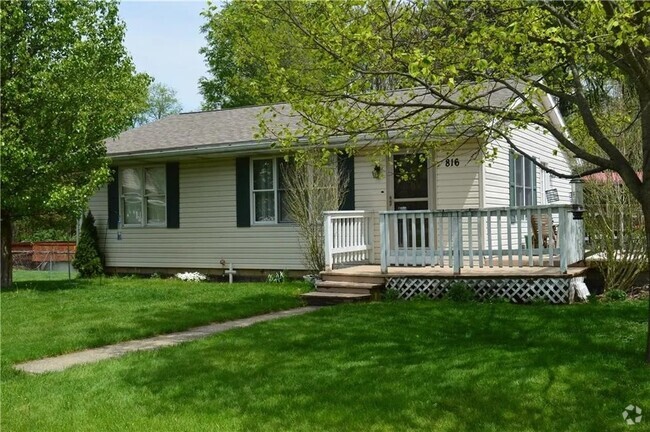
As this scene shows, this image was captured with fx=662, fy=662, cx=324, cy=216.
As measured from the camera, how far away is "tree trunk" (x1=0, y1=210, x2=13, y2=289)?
1340 centimetres

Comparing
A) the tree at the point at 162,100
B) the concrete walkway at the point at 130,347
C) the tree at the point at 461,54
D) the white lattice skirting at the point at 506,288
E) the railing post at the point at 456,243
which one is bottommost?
the concrete walkway at the point at 130,347

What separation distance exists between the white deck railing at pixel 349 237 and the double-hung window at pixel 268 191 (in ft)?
6.47

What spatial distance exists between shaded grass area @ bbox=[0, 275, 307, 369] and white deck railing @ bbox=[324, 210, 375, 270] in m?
0.96

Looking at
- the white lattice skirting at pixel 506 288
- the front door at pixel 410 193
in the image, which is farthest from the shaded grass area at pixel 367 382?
the front door at pixel 410 193

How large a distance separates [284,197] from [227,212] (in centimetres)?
158

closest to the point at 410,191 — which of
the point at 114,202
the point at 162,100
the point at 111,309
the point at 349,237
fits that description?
the point at 349,237

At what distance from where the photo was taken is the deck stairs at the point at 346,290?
10.1m

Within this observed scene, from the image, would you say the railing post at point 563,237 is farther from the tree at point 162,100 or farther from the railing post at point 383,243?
the tree at point 162,100

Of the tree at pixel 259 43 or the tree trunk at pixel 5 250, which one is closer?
the tree at pixel 259 43

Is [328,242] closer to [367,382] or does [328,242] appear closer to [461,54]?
[461,54]

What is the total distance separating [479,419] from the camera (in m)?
4.45

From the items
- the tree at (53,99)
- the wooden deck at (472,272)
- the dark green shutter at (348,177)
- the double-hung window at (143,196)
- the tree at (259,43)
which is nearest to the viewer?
the tree at (259,43)

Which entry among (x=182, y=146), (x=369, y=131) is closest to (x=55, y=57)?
(x=182, y=146)

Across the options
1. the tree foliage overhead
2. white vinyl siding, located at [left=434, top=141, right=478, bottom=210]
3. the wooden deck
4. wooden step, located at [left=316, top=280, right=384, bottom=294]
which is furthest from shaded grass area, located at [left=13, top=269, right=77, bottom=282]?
white vinyl siding, located at [left=434, top=141, right=478, bottom=210]
